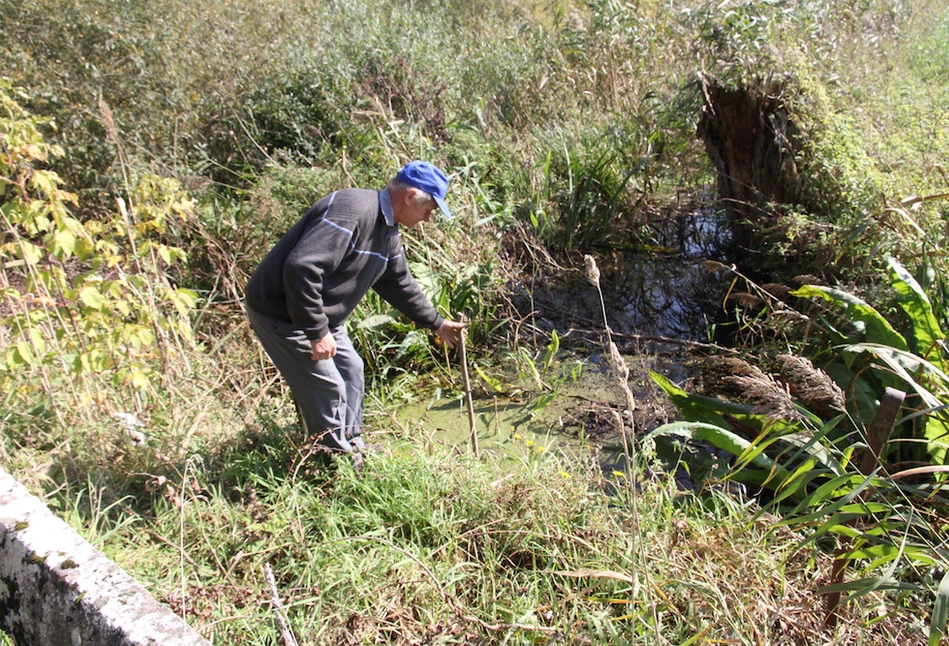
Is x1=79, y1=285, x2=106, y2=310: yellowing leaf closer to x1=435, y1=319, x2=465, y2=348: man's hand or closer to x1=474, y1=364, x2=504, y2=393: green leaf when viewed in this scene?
A: x1=435, y1=319, x2=465, y2=348: man's hand

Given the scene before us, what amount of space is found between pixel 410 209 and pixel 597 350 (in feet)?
8.24

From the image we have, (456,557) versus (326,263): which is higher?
(326,263)

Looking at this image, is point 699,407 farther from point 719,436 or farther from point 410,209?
point 410,209

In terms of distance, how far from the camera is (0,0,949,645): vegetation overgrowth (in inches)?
101

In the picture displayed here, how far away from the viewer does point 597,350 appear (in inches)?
206

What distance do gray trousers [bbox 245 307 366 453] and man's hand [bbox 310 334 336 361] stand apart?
0.06 meters

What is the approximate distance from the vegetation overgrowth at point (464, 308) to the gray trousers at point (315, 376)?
0.15 m

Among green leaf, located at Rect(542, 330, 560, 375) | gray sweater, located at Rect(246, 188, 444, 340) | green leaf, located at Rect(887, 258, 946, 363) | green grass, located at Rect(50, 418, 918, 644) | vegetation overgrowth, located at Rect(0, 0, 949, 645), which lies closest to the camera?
green grass, located at Rect(50, 418, 918, 644)

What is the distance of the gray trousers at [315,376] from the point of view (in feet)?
10.5

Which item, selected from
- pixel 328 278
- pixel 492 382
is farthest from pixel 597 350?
pixel 328 278

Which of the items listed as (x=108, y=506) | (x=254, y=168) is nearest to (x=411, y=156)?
(x=254, y=168)

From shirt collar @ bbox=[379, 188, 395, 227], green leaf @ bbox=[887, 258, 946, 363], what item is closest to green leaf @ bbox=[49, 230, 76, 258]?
shirt collar @ bbox=[379, 188, 395, 227]

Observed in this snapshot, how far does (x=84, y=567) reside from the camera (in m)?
1.72

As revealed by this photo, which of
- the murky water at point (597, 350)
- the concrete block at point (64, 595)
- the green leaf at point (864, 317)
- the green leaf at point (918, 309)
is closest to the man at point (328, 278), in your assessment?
the murky water at point (597, 350)
